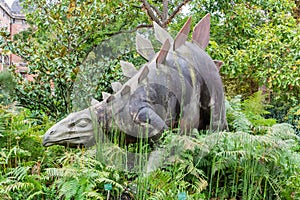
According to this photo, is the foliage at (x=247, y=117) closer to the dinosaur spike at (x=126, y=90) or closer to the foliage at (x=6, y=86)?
the dinosaur spike at (x=126, y=90)

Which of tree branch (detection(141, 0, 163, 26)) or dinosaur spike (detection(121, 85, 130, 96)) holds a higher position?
tree branch (detection(141, 0, 163, 26))

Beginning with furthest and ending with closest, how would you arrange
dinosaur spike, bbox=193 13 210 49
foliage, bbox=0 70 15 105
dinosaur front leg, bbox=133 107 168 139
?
foliage, bbox=0 70 15 105 < dinosaur spike, bbox=193 13 210 49 < dinosaur front leg, bbox=133 107 168 139

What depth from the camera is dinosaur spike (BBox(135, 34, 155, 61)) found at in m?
3.79

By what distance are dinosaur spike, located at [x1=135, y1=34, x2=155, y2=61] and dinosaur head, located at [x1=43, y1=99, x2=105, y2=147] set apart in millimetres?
880

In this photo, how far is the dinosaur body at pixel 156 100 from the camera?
321cm

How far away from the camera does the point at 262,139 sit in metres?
3.15

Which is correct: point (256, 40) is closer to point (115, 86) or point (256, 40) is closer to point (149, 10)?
point (149, 10)

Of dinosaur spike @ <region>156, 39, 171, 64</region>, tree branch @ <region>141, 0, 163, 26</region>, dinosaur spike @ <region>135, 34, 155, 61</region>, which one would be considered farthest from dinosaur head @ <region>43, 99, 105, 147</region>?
tree branch @ <region>141, 0, 163, 26</region>

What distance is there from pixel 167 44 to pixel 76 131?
3.66ft

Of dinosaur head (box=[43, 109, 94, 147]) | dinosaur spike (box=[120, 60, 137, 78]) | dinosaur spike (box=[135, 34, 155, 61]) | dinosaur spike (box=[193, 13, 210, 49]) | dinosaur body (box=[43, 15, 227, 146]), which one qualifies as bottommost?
dinosaur head (box=[43, 109, 94, 147])

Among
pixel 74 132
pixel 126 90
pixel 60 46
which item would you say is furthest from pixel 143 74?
pixel 60 46

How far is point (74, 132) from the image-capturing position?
324cm

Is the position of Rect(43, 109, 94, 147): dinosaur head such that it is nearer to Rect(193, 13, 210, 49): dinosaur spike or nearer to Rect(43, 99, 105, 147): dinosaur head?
Rect(43, 99, 105, 147): dinosaur head

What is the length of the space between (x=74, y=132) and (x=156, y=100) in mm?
747
